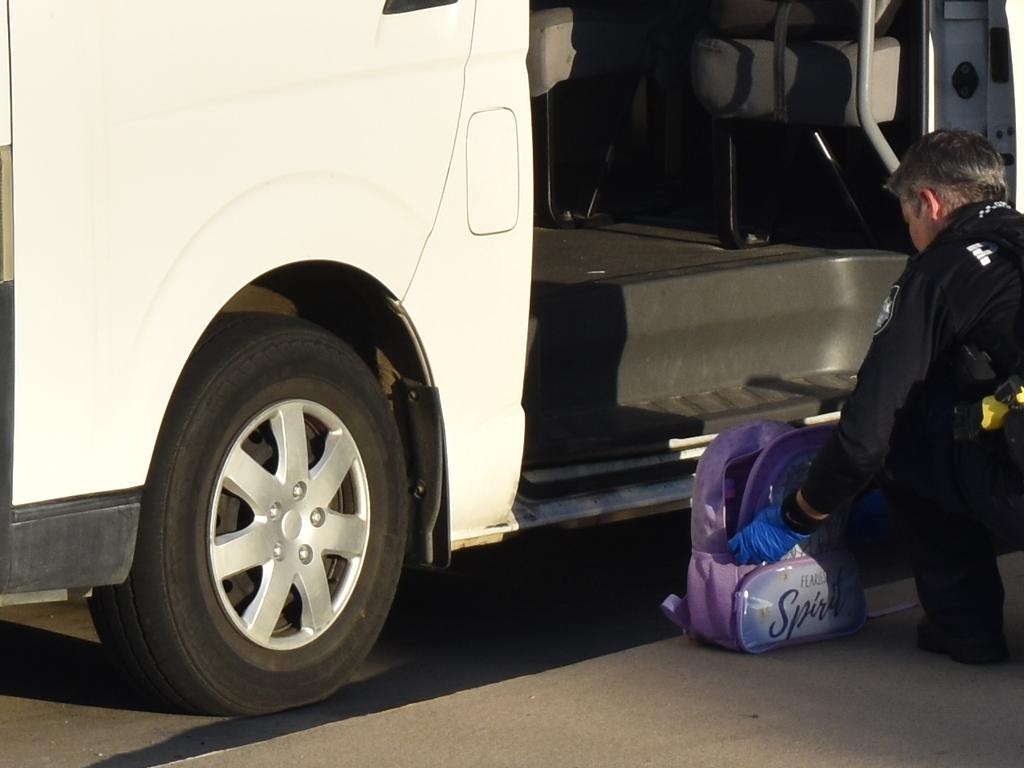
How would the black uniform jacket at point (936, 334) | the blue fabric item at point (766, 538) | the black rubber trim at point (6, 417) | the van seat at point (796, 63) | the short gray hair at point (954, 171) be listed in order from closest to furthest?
the black rubber trim at point (6, 417)
the black uniform jacket at point (936, 334)
the short gray hair at point (954, 171)
the blue fabric item at point (766, 538)
the van seat at point (796, 63)

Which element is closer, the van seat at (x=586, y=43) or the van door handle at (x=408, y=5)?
the van door handle at (x=408, y=5)

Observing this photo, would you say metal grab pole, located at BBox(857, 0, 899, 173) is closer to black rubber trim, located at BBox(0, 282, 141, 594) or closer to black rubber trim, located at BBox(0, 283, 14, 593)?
black rubber trim, located at BBox(0, 282, 141, 594)

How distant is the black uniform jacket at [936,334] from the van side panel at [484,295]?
2.48 ft

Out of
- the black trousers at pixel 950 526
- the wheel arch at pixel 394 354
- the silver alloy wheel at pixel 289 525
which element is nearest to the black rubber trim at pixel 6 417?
the silver alloy wheel at pixel 289 525

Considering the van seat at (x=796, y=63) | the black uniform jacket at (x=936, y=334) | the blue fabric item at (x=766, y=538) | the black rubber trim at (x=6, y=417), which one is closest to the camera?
the black rubber trim at (x=6, y=417)

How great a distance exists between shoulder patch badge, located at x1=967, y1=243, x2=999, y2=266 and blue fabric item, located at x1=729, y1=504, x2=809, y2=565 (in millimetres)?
675

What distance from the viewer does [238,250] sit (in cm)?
371

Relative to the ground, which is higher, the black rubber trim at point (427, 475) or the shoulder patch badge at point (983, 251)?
the shoulder patch badge at point (983, 251)

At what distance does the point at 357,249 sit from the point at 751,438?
0.98 metres

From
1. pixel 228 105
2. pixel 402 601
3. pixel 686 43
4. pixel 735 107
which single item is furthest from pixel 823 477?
pixel 686 43

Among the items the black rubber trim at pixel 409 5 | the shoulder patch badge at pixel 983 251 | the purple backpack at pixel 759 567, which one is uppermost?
the black rubber trim at pixel 409 5

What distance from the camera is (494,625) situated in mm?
5082

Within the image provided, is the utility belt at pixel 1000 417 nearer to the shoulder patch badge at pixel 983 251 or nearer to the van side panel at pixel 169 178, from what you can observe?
the shoulder patch badge at pixel 983 251

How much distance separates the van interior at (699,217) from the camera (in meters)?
4.95
